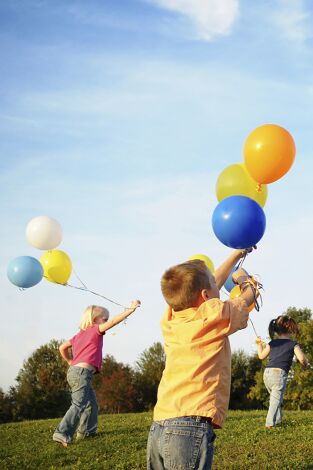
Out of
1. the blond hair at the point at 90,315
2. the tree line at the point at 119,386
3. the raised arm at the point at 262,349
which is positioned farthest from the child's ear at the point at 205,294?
the tree line at the point at 119,386

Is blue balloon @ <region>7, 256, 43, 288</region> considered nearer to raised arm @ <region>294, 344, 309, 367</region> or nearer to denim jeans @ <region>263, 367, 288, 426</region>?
denim jeans @ <region>263, 367, 288, 426</region>

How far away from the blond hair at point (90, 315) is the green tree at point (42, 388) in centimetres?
2379

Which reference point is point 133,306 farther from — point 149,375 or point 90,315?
point 149,375

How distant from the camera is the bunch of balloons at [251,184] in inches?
230

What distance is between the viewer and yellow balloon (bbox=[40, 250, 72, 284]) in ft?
34.2

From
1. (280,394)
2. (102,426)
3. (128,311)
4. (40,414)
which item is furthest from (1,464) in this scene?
(40,414)

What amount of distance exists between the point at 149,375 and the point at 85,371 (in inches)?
1013

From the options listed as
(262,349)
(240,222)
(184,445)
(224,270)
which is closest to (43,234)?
(262,349)

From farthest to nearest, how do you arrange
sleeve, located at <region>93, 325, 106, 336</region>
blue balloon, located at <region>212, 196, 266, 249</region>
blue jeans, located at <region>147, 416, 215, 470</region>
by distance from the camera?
sleeve, located at <region>93, 325, 106, 336</region> < blue balloon, located at <region>212, 196, 266, 249</region> < blue jeans, located at <region>147, 416, 215, 470</region>

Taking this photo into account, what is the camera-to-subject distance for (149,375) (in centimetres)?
3284

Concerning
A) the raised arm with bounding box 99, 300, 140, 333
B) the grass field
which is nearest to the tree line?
the grass field

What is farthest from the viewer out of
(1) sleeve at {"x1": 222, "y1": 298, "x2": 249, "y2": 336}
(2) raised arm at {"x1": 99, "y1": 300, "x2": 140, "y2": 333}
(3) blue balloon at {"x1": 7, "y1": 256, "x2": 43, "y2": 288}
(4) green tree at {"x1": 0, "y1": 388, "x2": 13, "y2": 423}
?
(4) green tree at {"x1": 0, "y1": 388, "x2": 13, "y2": 423}

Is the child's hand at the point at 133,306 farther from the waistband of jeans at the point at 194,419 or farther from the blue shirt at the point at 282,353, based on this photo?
the waistband of jeans at the point at 194,419

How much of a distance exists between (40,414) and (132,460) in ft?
85.2
